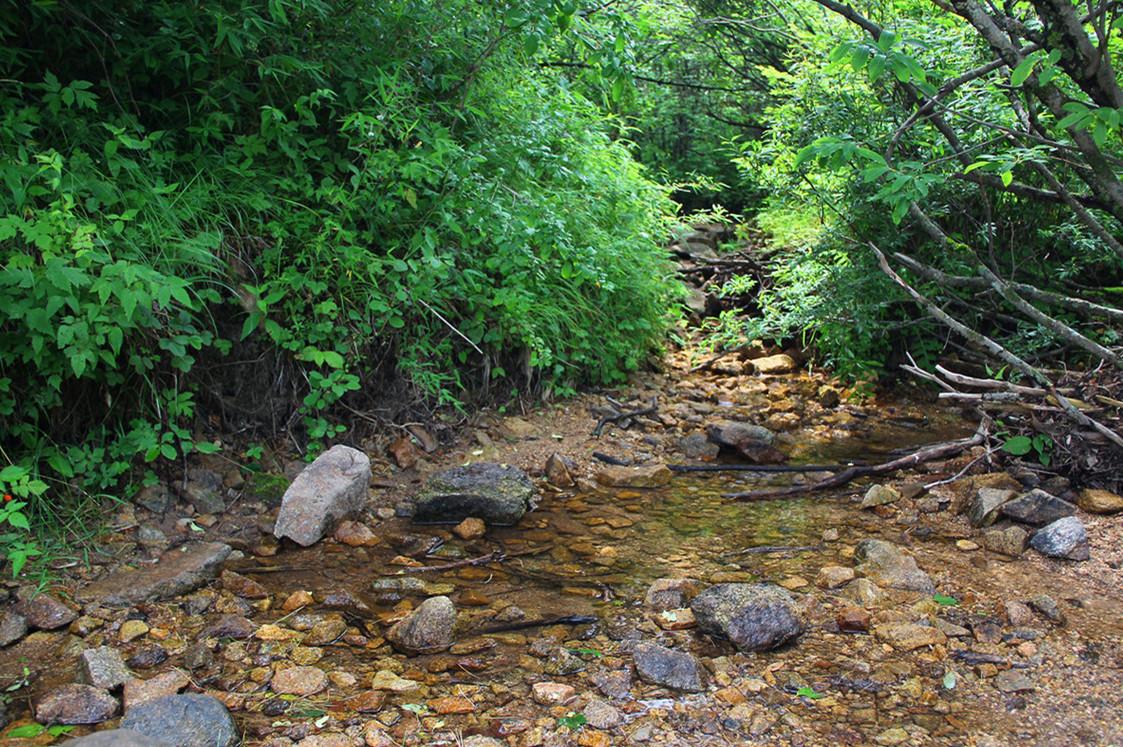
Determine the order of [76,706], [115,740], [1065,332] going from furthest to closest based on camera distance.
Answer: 1. [1065,332]
2. [76,706]
3. [115,740]

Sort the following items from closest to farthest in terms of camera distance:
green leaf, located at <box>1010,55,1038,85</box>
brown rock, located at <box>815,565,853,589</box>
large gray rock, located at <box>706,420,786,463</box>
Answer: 1. green leaf, located at <box>1010,55,1038,85</box>
2. brown rock, located at <box>815,565,853,589</box>
3. large gray rock, located at <box>706,420,786,463</box>

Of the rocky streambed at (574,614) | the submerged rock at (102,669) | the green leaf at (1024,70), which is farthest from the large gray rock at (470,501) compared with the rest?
the green leaf at (1024,70)

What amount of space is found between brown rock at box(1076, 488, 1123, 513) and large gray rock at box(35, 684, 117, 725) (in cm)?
384

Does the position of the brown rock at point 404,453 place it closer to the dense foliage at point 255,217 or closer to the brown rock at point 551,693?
the dense foliage at point 255,217

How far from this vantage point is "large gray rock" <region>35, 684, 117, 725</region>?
2.17 metres

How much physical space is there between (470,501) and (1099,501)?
9.28 feet

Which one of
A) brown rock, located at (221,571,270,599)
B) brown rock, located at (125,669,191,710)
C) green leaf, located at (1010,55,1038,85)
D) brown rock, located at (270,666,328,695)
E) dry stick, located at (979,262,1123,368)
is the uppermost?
green leaf, located at (1010,55,1038,85)

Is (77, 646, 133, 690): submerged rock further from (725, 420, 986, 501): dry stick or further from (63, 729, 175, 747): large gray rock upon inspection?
(725, 420, 986, 501): dry stick

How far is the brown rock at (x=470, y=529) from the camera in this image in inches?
142

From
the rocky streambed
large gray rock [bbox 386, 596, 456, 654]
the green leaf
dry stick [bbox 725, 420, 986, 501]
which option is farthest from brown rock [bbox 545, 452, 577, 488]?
the green leaf

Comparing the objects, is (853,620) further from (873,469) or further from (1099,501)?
(873,469)

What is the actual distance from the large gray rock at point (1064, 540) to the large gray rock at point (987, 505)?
0.22m

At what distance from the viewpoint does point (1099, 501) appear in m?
3.46

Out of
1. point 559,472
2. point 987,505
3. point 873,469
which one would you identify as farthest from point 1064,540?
point 559,472
